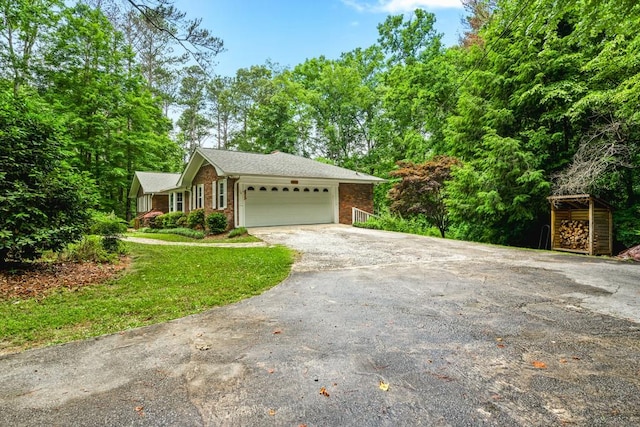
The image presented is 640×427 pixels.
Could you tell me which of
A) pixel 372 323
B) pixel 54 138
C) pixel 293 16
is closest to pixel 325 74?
pixel 293 16

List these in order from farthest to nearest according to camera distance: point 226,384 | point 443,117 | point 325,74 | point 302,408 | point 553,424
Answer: point 325,74 < point 443,117 < point 226,384 < point 302,408 < point 553,424

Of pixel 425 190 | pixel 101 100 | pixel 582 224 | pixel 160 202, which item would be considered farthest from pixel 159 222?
pixel 582 224

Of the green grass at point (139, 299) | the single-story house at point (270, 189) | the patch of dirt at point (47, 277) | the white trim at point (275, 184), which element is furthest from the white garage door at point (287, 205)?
the patch of dirt at point (47, 277)

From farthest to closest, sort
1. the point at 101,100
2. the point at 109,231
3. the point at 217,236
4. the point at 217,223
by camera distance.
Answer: the point at 101,100 → the point at 217,223 → the point at 217,236 → the point at 109,231

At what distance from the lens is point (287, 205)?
15.6 meters

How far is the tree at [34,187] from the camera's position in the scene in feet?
17.5

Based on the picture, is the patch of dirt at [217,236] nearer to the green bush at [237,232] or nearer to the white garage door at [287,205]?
the green bush at [237,232]

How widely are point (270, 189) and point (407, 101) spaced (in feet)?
34.4

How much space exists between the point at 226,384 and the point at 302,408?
23.5 inches

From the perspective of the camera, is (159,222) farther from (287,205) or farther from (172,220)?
(287,205)

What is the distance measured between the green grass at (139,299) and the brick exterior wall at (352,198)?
9.33 metres

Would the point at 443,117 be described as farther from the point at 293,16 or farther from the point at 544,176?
the point at 293,16

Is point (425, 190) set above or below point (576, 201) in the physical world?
above

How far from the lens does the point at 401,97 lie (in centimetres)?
1950
